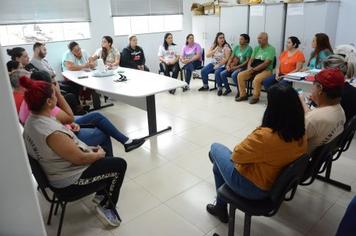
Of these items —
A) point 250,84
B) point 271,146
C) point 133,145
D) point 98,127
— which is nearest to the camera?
point 271,146

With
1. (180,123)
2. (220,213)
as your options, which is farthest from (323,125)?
(180,123)

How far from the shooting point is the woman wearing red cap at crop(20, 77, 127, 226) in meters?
1.75

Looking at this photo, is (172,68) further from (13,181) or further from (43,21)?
(13,181)

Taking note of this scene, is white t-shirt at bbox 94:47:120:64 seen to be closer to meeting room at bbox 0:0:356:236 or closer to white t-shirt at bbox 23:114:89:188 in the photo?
meeting room at bbox 0:0:356:236

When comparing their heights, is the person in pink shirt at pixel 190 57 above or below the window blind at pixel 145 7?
below

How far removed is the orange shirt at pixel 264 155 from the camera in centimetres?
153

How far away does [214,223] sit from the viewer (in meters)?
2.15

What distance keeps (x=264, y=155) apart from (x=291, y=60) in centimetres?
365

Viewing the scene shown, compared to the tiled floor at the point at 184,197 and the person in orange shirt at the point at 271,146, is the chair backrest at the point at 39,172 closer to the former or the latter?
the tiled floor at the point at 184,197

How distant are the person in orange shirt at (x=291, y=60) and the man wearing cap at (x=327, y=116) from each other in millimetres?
2709

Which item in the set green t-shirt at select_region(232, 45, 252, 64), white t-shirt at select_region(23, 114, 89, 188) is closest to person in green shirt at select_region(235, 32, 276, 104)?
green t-shirt at select_region(232, 45, 252, 64)

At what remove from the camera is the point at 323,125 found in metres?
1.90

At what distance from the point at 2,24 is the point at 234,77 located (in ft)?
12.9

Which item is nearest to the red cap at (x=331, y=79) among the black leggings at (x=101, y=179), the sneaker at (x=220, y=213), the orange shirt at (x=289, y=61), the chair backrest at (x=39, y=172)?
the sneaker at (x=220, y=213)
